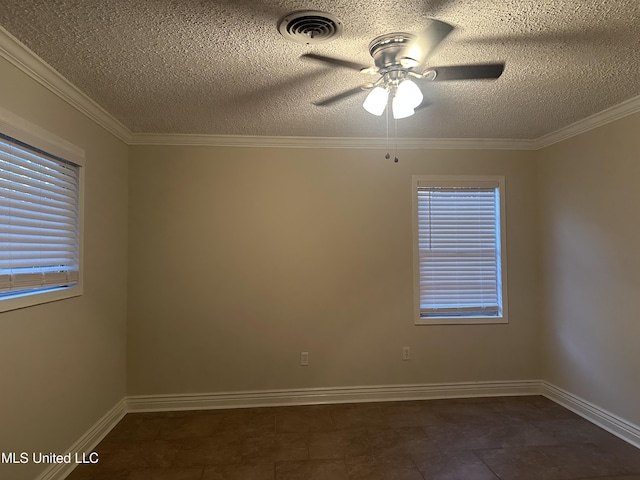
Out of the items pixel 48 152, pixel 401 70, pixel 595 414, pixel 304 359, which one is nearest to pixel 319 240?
pixel 304 359

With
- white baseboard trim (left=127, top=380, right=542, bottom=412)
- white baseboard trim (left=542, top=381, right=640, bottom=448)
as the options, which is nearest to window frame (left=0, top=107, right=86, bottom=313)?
white baseboard trim (left=127, top=380, right=542, bottom=412)

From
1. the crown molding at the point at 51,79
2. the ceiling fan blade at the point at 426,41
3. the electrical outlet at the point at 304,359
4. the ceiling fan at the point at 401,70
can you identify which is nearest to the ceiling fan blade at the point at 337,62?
the ceiling fan at the point at 401,70

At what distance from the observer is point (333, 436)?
2.86 meters

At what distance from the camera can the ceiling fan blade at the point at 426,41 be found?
4.81 ft

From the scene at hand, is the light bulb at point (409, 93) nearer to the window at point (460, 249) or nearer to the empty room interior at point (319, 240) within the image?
the empty room interior at point (319, 240)

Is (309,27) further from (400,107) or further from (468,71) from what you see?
(468,71)

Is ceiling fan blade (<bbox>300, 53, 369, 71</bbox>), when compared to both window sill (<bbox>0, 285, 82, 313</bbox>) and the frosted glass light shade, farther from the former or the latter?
window sill (<bbox>0, 285, 82, 313</bbox>)

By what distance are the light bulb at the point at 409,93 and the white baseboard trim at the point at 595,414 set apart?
9.29 feet

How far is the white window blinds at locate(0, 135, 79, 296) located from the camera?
1.88m

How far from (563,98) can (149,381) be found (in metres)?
4.01

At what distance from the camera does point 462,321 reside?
→ 3.62 m

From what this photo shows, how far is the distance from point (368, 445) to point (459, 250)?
1.97 m

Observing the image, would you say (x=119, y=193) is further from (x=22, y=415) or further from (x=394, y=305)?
(x=394, y=305)

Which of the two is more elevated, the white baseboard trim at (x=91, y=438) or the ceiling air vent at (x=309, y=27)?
the ceiling air vent at (x=309, y=27)
